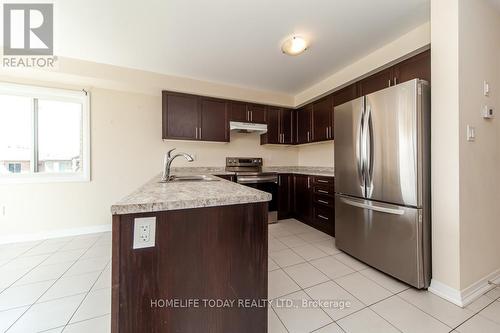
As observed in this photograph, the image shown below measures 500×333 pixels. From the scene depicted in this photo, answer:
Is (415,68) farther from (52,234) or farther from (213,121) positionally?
(52,234)

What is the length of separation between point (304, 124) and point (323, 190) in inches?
52.1

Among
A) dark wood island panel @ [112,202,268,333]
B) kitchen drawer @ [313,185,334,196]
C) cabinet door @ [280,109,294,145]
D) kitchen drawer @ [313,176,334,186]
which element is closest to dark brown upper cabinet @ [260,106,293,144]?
cabinet door @ [280,109,294,145]

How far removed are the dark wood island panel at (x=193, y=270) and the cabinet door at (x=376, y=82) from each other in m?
2.19

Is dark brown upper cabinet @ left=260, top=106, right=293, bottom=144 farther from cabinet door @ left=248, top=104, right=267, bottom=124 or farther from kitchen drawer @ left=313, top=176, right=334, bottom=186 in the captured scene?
kitchen drawer @ left=313, top=176, right=334, bottom=186

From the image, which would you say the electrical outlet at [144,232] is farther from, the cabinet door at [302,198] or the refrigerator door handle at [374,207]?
the cabinet door at [302,198]

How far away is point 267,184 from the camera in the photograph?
137 inches

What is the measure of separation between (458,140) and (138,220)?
213 cm

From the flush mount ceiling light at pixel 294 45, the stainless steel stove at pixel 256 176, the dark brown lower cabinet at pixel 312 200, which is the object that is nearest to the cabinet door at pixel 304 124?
the dark brown lower cabinet at pixel 312 200

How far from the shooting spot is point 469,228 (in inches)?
61.1

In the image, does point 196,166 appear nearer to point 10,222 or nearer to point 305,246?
point 305,246

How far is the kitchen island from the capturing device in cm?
75

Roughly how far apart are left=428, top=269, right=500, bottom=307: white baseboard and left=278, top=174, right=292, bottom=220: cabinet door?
2235mm

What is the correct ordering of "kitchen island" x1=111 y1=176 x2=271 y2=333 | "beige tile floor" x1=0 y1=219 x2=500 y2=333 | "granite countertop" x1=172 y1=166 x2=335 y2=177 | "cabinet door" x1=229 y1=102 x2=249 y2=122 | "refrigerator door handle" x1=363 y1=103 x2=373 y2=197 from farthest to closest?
"cabinet door" x1=229 y1=102 x2=249 y2=122 → "granite countertop" x1=172 y1=166 x2=335 y2=177 → "refrigerator door handle" x1=363 y1=103 x2=373 y2=197 → "beige tile floor" x1=0 y1=219 x2=500 y2=333 → "kitchen island" x1=111 y1=176 x2=271 y2=333

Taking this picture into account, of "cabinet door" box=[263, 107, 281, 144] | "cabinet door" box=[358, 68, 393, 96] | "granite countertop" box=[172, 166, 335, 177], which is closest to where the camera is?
"cabinet door" box=[358, 68, 393, 96]
